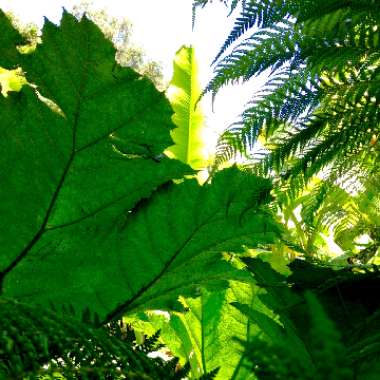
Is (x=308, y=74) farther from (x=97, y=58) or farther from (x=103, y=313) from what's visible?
(x=103, y=313)

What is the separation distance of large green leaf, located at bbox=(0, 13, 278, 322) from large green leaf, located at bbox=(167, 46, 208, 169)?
1.17m

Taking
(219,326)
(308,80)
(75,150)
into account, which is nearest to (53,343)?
(75,150)

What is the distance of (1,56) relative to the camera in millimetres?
679

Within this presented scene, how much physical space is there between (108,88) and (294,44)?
339mm

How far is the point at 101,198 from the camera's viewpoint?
760mm

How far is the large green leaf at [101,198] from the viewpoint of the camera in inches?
27.0

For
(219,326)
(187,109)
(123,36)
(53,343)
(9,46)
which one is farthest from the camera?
(123,36)

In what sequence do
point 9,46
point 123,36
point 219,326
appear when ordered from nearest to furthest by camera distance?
point 9,46
point 219,326
point 123,36

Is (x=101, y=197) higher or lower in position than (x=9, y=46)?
lower

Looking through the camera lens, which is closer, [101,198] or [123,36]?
[101,198]

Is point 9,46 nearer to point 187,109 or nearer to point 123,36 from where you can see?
point 187,109

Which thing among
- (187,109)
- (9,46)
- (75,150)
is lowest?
(75,150)

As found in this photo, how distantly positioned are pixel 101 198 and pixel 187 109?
58.6 inches

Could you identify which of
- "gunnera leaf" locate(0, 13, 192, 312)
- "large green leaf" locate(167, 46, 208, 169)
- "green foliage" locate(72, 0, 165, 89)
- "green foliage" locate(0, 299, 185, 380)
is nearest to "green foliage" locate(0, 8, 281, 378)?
"gunnera leaf" locate(0, 13, 192, 312)
